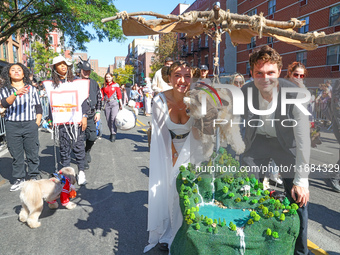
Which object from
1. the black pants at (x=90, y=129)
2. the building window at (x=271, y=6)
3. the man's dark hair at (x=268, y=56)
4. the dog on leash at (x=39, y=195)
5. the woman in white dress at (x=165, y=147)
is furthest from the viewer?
the building window at (x=271, y=6)

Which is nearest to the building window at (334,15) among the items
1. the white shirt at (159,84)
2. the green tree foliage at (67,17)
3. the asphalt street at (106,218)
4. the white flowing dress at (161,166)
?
the green tree foliage at (67,17)

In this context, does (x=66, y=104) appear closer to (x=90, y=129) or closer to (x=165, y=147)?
(x=90, y=129)

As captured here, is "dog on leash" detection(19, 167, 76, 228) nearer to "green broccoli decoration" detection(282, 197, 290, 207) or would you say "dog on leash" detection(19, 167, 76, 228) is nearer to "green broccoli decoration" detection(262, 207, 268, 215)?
"green broccoli decoration" detection(262, 207, 268, 215)

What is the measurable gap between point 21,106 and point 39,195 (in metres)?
2.03

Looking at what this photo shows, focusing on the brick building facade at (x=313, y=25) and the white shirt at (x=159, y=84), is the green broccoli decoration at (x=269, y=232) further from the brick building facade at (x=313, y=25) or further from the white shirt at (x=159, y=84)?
the brick building facade at (x=313, y=25)

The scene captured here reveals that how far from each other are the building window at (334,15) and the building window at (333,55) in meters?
1.98

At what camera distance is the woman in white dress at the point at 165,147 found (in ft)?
9.44

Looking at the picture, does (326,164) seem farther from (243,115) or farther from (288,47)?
(288,47)

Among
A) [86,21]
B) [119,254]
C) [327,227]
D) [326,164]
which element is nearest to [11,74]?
[119,254]

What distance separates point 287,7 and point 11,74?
28005 millimetres

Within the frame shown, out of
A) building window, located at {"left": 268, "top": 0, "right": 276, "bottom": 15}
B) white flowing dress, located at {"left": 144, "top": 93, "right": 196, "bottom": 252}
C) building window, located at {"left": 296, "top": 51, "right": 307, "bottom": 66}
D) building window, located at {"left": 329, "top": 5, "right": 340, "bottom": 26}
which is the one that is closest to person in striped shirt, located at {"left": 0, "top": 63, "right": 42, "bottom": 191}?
white flowing dress, located at {"left": 144, "top": 93, "right": 196, "bottom": 252}

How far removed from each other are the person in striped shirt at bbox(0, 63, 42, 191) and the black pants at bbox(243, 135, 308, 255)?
3820 millimetres

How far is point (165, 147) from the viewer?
2961mm

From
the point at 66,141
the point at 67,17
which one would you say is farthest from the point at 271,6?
the point at 66,141
